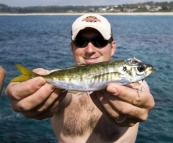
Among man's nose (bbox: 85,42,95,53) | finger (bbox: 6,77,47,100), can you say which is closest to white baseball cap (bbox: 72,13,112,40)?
man's nose (bbox: 85,42,95,53)

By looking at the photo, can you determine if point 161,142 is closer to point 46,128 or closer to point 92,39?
point 46,128

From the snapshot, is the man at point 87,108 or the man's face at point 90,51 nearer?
the man at point 87,108

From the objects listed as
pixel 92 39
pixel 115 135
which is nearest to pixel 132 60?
pixel 92 39

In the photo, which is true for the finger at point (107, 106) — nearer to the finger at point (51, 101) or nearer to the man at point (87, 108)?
the man at point (87, 108)

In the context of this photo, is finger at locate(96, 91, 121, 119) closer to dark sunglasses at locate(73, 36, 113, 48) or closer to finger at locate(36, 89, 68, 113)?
finger at locate(36, 89, 68, 113)

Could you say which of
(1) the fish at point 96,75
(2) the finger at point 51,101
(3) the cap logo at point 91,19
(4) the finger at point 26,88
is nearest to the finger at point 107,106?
(1) the fish at point 96,75

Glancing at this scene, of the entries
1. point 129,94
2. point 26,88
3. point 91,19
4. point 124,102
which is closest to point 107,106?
point 124,102

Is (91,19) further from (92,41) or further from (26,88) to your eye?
(26,88)
